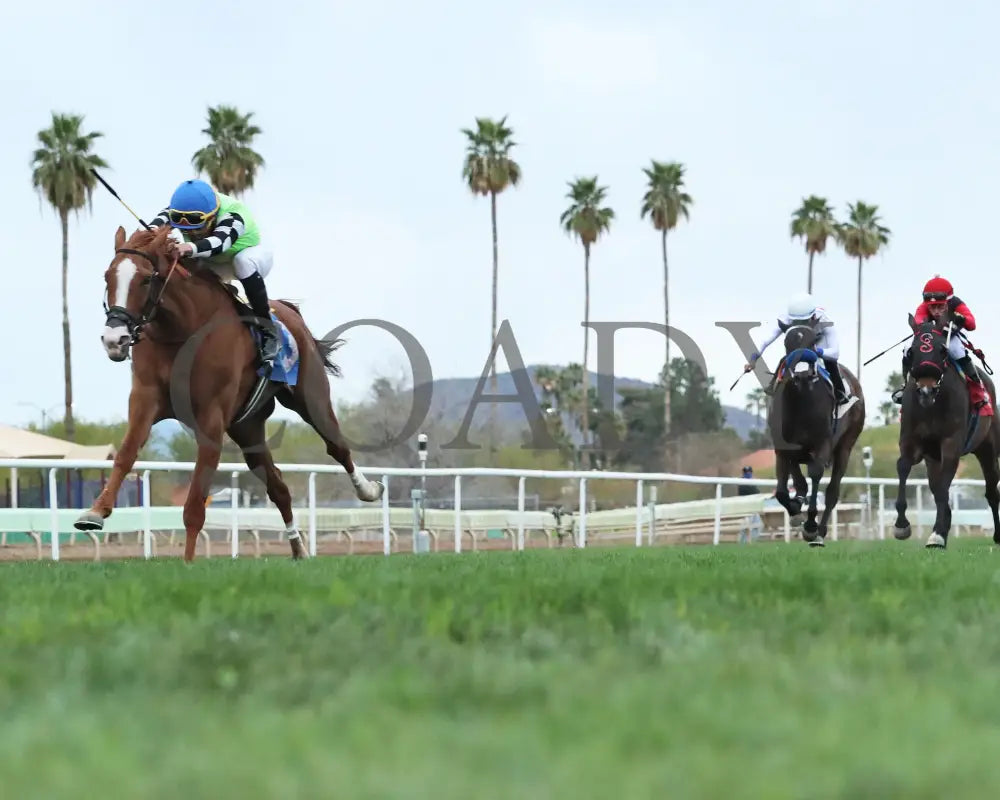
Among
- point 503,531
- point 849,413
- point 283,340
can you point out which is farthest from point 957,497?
point 283,340

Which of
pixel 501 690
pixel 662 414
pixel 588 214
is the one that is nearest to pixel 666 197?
pixel 588 214

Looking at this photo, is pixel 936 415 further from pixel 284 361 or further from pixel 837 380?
pixel 284 361

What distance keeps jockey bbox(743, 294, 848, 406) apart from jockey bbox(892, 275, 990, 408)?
1.03 m

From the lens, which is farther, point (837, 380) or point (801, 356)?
point (837, 380)

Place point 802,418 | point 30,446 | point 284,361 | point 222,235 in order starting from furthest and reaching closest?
point 30,446, point 802,418, point 284,361, point 222,235

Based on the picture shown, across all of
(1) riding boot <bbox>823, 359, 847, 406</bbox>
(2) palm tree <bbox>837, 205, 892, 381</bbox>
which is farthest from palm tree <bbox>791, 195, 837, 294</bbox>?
(1) riding boot <bbox>823, 359, 847, 406</bbox>

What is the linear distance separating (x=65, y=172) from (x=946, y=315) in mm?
34146

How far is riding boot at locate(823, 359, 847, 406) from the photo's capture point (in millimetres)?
13609

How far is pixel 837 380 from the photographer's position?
13.7 m

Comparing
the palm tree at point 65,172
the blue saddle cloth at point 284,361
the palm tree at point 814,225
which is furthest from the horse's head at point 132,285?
the palm tree at point 814,225

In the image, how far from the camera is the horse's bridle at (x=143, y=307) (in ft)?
27.8

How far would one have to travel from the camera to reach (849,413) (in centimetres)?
1423

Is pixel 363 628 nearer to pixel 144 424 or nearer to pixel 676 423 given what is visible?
pixel 144 424

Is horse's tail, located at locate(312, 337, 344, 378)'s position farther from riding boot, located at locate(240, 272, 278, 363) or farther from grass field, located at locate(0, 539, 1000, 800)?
grass field, located at locate(0, 539, 1000, 800)
